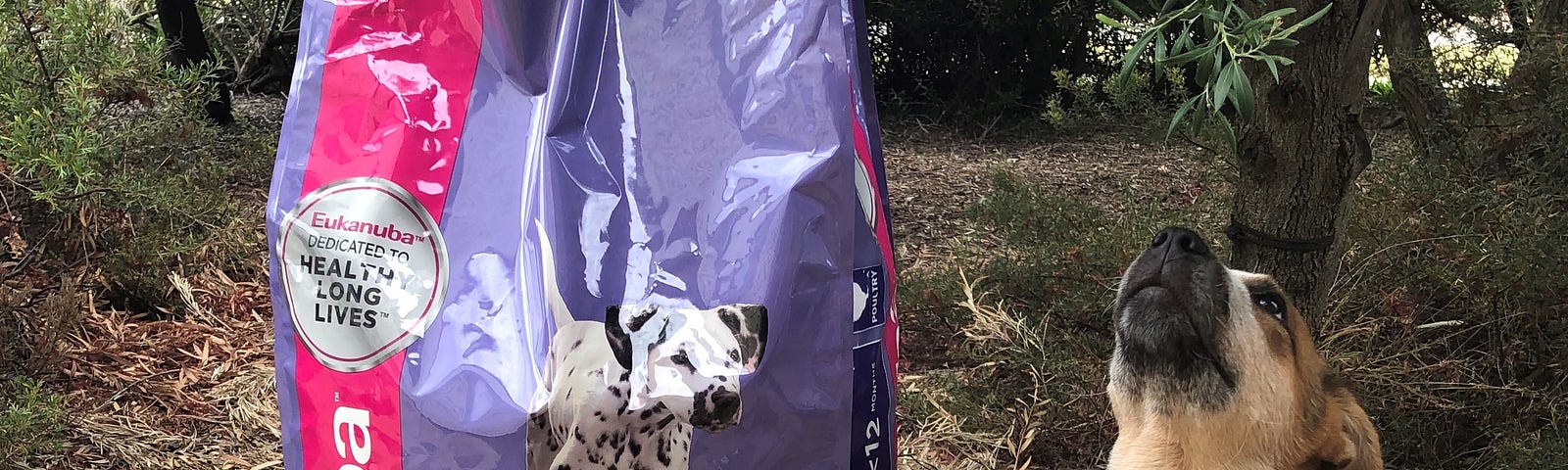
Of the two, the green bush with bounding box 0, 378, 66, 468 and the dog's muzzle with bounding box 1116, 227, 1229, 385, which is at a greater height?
the dog's muzzle with bounding box 1116, 227, 1229, 385

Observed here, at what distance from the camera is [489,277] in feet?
4.30

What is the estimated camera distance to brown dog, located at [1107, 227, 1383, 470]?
5.56 feet

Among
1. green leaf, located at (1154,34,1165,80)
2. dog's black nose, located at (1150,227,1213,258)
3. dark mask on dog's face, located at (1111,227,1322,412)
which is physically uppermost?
green leaf, located at (1154,34,1165,80)

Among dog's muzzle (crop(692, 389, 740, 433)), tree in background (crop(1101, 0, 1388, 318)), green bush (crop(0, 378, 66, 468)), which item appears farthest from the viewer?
green bush (crop(0, 378, 66, 468))

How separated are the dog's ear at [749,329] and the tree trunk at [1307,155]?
105cm

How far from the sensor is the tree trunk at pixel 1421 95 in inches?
93.6

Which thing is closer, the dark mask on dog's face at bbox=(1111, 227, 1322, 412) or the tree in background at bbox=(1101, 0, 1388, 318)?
the dark mask on dog's face at bbox=(1111, 227, 1322, 412)

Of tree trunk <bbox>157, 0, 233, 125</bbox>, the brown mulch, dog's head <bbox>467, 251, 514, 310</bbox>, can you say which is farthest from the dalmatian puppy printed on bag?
tree trunk <bbox>157, 0, 233, 125</bbox>

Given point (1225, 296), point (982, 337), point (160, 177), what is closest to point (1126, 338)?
point (1225, 296)

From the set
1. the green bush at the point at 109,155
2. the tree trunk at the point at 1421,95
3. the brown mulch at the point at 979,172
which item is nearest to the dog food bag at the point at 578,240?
the green bush at the point at 109,155

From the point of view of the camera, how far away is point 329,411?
1336mm

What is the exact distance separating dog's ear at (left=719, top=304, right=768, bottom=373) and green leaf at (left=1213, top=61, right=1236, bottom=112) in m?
0.51

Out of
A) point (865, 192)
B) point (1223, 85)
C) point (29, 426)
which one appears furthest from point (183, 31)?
point (1223, 85)

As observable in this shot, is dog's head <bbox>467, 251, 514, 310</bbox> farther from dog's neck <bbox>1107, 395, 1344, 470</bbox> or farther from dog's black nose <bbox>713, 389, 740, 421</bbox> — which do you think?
dog's neck <bbox>1107, 395, 1344, 470</bbox>
